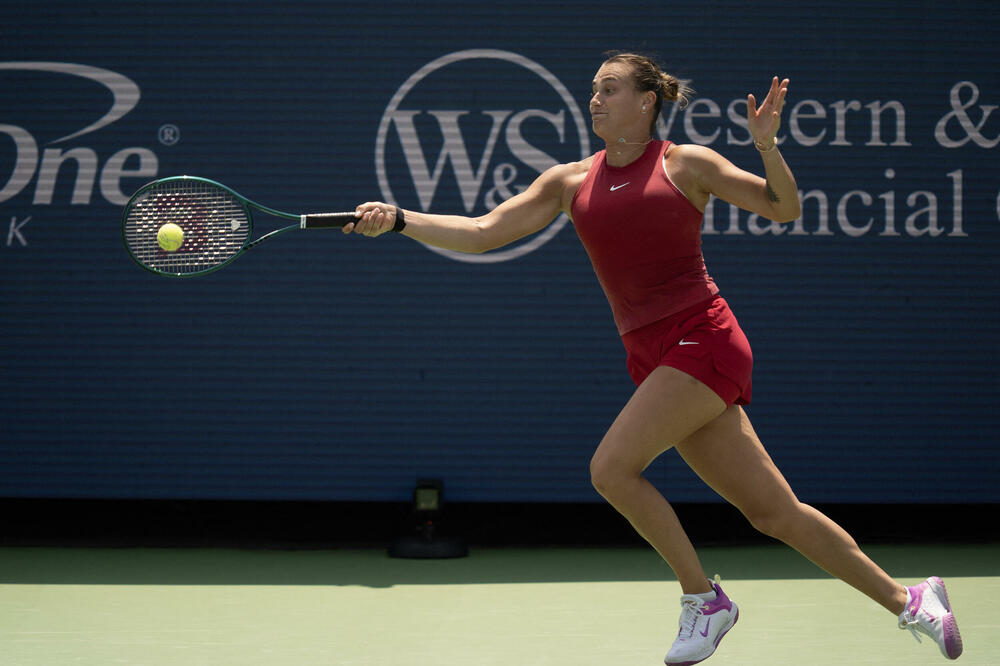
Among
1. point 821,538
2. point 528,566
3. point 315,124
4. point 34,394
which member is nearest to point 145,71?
point 315,124

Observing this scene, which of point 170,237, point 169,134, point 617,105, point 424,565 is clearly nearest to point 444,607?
point 424,565

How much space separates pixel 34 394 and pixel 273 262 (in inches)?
59.7

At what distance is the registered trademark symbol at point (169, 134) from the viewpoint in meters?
6.84

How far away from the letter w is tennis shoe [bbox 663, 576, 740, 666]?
3606mm

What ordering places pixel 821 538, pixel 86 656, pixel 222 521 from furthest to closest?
pixel 222 521 < pixel 86 656 < pixel 821 538

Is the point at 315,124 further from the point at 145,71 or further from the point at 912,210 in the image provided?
the point at 912,210

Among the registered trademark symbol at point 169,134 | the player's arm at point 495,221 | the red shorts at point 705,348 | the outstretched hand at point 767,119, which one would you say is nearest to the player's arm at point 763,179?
the outstretched hand at point 767,119

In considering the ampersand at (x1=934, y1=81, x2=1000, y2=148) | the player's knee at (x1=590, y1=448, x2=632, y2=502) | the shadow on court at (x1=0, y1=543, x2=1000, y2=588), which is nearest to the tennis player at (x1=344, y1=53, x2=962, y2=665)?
the player's knee at (x1=590, y1=448, x2=632, y2=502)

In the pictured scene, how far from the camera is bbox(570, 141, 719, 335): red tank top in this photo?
375cm

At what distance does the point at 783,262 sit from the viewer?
22.7 feet

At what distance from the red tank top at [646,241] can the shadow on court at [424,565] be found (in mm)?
2580

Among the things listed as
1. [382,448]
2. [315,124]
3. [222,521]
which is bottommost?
[222,521]

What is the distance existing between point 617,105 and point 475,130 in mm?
3058

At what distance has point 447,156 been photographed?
6.88 metres
